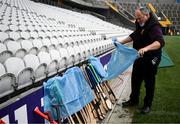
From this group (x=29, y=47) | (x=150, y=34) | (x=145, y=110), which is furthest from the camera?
(x=29, y=47)

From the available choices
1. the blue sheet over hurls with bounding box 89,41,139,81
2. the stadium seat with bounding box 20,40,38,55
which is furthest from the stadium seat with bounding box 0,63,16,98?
the stadium seat with bounding box 20,40,38,55

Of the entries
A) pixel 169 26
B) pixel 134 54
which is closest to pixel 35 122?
pixel 134 54

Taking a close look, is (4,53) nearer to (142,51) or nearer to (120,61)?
(120,61)

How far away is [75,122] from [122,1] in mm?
41258

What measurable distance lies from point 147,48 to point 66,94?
5.06 feet

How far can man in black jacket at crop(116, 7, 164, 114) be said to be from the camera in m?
4.79

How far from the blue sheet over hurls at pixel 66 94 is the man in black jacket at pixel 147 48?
1094 millimetres

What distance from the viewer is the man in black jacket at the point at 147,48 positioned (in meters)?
4.79

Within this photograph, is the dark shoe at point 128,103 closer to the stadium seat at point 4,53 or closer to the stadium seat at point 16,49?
the stadium seat at point 16,49

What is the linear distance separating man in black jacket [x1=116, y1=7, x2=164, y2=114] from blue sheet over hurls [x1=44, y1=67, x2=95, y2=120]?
1094mm

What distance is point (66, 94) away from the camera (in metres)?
3.98

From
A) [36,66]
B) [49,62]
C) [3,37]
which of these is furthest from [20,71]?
[3,37]

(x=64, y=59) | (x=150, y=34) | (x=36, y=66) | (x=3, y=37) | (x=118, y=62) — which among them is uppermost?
(x=150, y=34)

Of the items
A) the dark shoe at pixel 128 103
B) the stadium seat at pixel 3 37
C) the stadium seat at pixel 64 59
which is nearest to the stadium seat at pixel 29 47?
the stadium seat at pixel 3 37
